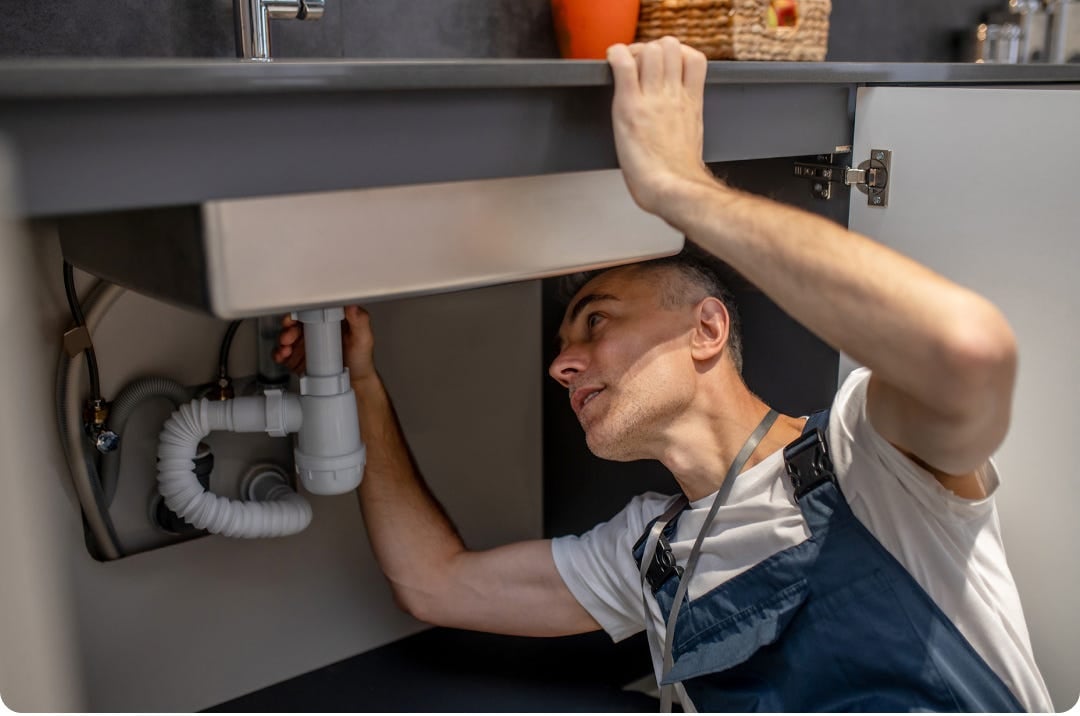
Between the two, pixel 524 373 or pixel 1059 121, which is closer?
pixel 1059 121

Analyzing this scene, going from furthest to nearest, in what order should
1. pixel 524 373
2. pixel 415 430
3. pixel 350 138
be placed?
pixel 524 373 → pixel 415 430 → pixel 350 138

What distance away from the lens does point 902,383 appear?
2.62 ft

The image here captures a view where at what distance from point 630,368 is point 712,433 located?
13 centimetres

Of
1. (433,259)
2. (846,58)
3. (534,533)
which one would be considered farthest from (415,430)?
(846,58)

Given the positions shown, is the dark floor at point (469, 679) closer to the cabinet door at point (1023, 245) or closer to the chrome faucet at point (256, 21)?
the cabinet door at point (1023, 245)

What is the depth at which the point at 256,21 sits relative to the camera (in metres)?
1.16

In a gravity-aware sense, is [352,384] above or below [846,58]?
below

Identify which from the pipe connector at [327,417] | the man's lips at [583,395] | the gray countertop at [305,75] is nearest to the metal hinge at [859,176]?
the gray countertop at [305,75]

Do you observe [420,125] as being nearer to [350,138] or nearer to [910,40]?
[350,138]

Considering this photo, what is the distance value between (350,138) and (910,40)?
1444mm

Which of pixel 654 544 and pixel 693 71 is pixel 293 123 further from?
pixel 654 544

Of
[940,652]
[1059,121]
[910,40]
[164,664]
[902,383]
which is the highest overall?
[910,40]

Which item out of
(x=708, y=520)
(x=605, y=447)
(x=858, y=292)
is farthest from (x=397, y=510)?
(x=858, y=292)

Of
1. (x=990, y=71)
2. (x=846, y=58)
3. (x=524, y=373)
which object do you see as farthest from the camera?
(x=846, y=58)
